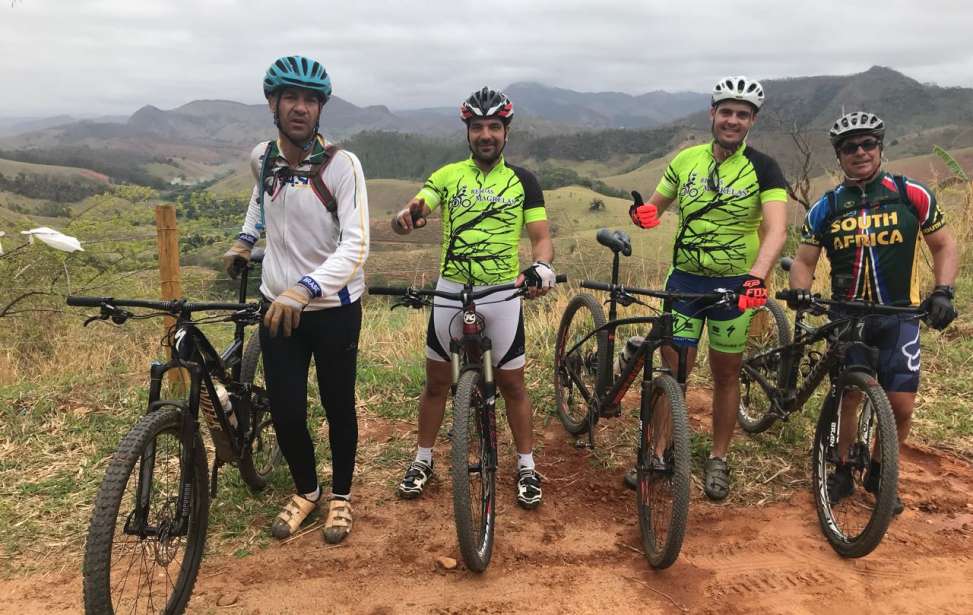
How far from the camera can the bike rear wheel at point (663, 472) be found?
9.64ft

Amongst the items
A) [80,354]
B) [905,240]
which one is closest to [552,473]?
[905,240]

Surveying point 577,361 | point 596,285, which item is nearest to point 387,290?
point 596,285

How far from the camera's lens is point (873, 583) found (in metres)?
2.98

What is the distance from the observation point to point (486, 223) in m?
3.38

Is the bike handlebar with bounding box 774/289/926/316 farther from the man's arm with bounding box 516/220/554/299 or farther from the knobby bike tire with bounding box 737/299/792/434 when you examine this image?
the man's arm with bounding box 516/220/554/299

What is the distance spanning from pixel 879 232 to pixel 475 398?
2400 millimetres

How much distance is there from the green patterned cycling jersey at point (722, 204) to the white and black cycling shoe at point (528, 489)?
5.23ft

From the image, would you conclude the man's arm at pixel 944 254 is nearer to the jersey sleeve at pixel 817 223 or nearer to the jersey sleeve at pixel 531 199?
the jersey sleeve at pixel 817 223

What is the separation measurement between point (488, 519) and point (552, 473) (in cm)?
107

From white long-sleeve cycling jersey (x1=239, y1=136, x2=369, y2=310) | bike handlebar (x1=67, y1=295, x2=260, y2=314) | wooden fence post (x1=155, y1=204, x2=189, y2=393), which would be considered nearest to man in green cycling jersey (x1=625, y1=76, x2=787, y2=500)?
white long-sleeve cycling jersey (x1=239, y1=136, x2=369, y2=310)

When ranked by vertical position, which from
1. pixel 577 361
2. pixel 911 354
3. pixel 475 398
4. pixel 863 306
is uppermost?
pixel 863 306

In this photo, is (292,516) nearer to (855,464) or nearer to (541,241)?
(541,241)

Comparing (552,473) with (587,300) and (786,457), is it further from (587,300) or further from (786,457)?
(786,457)

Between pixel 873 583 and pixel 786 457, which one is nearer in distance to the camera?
pixel 873 583
